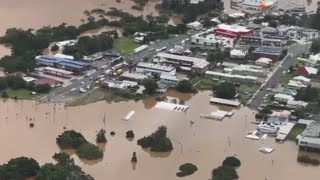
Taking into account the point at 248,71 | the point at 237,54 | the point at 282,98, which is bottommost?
the point at 282,98

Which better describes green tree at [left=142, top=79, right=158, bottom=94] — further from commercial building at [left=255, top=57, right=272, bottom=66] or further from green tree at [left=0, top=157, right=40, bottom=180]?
green tree at [left=0, top=157, right=40, bottom=180]

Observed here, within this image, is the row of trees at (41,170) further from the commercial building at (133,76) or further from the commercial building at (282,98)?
the commercial building at (282,98)

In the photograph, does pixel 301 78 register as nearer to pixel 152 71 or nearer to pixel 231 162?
pixel 152 71

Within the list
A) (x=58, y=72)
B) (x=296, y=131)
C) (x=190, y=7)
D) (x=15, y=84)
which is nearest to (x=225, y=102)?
(x=296, y=131)

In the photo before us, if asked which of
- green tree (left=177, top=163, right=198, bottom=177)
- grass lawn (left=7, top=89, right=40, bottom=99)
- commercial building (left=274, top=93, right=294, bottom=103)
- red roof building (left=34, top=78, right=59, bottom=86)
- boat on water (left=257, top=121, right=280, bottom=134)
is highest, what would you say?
red roof building (left=34, top=78, right=59, bottom=86)

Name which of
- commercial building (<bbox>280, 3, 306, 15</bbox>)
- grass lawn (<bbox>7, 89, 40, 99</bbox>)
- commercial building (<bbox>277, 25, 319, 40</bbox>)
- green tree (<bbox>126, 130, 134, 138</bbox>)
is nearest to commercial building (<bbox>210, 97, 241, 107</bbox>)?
green tree (<bbox>126, 130, 134, 138</bbox>)

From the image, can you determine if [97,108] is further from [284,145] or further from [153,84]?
[284,145]
